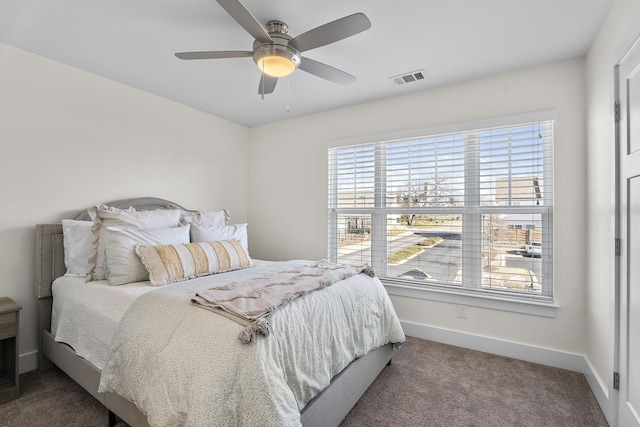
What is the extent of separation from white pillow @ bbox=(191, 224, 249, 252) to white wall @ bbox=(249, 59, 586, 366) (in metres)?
0.96

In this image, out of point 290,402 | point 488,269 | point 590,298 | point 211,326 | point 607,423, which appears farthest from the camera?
point 488,269

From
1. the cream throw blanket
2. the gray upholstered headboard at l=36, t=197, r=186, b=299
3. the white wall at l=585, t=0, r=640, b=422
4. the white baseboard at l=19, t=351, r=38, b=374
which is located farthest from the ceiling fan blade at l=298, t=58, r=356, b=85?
the white baseboard at l=19, t=351, r=38, b=374

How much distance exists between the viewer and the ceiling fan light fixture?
6.21ft

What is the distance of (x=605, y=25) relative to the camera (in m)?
1.95

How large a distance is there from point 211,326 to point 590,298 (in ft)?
8.66

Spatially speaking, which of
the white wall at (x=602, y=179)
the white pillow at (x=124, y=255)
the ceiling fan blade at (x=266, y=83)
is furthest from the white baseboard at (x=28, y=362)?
the white wall at (x=602, y=179)

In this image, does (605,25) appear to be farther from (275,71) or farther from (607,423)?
(607,423)

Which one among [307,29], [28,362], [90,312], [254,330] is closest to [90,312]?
[90,312]

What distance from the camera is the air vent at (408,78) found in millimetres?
2705

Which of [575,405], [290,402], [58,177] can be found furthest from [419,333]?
[58,177]

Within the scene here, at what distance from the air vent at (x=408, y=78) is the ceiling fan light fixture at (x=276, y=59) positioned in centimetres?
118

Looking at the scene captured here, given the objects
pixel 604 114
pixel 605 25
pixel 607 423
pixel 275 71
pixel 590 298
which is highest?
pixel 605 25

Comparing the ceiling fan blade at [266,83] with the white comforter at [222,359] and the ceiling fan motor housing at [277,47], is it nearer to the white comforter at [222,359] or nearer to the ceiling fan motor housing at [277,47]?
the ceiling fan motor housing at [277,47]

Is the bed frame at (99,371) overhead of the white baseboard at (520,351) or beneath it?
overhead
